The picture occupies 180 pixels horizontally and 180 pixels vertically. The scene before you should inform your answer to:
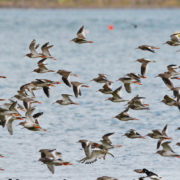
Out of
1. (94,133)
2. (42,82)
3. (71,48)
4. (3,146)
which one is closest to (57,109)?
(94,133)

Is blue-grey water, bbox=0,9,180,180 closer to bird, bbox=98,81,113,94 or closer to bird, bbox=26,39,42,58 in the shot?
bird, bbox=98,81,113,94

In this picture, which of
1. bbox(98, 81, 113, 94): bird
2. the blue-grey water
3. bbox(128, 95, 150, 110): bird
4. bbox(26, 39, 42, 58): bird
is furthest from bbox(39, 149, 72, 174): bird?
bbox(26, 39, 42, 58): bird

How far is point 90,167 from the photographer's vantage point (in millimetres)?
18016

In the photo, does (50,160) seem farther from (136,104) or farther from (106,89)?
(106,89)

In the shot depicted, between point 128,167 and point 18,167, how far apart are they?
11.0 feet

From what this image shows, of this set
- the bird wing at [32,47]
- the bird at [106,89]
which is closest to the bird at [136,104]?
the bird at [106,89]

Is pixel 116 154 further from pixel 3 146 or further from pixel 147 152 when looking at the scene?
pixel 3 146

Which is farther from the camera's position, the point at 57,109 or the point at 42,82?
the point at 57,109

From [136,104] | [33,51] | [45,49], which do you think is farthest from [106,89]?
[33,51]

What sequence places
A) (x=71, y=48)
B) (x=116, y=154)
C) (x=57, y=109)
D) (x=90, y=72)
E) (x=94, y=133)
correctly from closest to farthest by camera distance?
(x=116, y=154)
(x=94, y=133)
(x=57, y=109)
(x=90, y=72)
(x=71, y=48)

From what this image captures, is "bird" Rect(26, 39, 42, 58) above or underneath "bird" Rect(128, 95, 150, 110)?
above

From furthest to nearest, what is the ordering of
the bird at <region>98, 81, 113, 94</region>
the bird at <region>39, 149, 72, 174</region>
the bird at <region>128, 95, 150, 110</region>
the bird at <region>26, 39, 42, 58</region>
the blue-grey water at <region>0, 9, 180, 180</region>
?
the bird at <region>26, 39, 42, 58</region>, the bird at <region>98, 81, 113, 94</region>, the bird at <region>128, 95, 150, 110</region>, the blue-grey water at <region>0, 9, 180, 180</region>, the bird at <region>39, 149, 72, 174</region>

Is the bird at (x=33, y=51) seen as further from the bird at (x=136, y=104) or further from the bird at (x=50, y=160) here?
the bird at (x=50, y=160)

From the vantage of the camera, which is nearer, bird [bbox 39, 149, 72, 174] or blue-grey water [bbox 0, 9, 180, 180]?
bird [bbox 39, 149, 72, 174]
